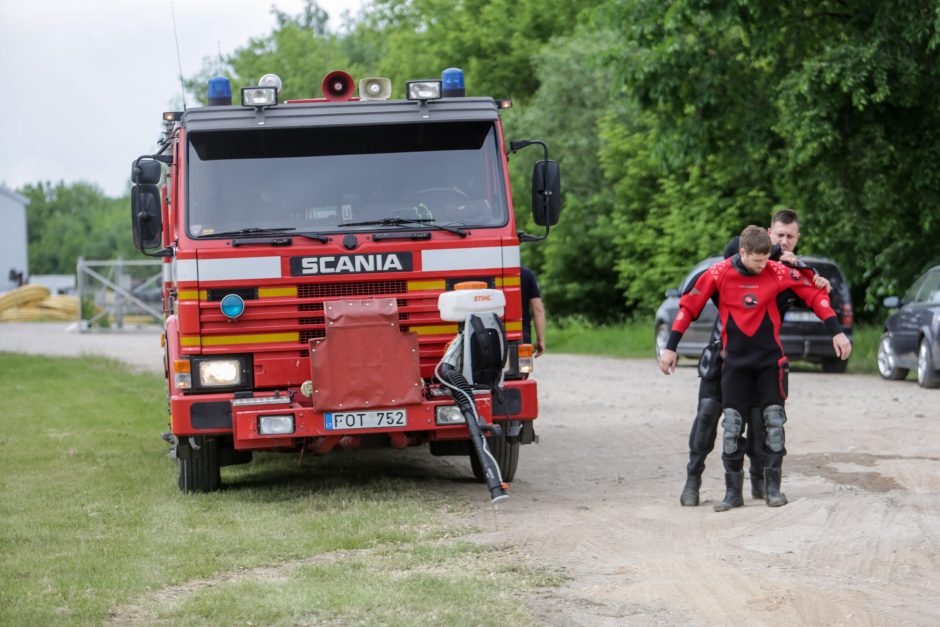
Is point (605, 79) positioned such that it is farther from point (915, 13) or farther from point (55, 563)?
point (55, 563)

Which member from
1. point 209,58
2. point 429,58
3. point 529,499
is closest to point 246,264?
point 529,499

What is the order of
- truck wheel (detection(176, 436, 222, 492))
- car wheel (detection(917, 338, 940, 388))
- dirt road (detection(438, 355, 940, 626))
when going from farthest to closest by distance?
1. car wheel (detection(917, 338, 940, 388))
2. truck wheel (detection(176, 436, 222, 492))
3. dirt road (detection(438, 355, 940, 626))

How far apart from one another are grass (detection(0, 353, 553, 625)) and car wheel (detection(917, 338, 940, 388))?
328 inches

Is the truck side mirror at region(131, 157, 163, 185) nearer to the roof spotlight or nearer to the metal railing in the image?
the roof spotlight

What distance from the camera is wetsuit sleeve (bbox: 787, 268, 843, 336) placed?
8984 mm

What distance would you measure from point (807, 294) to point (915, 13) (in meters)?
13.3

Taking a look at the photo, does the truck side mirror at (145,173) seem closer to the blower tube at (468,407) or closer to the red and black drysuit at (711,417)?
the blower tube at (468,407)

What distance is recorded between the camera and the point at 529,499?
9.98m

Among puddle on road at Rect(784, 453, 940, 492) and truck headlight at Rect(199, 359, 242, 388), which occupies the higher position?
truck headlight at Rect(199, 359, 242, 388)

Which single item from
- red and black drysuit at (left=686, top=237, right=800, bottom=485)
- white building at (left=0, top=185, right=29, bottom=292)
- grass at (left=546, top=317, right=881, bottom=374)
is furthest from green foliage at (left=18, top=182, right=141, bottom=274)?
red and black drysuit at (left=686, top=237, right=800, bottom=485)

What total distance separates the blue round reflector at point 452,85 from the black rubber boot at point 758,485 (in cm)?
339

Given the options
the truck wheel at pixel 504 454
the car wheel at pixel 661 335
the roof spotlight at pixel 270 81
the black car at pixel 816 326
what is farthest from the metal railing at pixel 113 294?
the truck wheel at pixel 504 454

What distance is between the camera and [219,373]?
32.1ft

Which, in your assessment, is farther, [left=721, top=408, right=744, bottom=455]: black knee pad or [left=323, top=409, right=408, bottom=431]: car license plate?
[left=323, top=409, right=408, bottom=431]: car license plate
